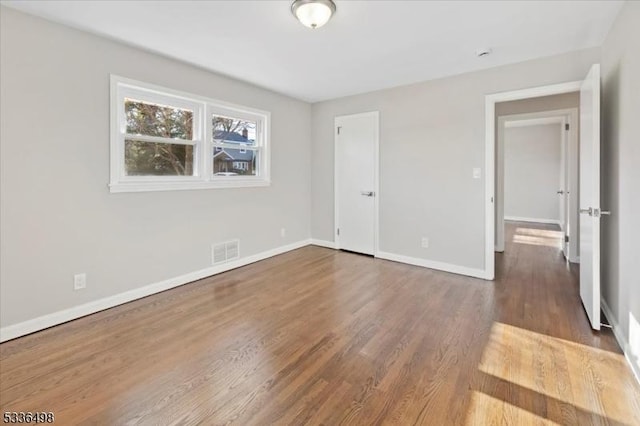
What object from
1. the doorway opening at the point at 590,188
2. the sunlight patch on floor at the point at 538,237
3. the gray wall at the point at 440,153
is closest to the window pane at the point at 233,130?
the gray wall at the point at 440,153

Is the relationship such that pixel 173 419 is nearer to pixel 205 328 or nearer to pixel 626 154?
pixel 205 328

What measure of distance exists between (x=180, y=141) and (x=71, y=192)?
3.89 ft

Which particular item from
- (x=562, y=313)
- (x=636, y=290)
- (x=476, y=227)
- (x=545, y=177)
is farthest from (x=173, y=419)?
(x=545, y=177)

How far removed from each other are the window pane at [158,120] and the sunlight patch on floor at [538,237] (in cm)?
589

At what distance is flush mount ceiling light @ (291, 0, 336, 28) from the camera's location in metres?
2.24

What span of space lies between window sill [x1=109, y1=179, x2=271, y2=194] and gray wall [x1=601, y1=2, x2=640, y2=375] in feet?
12.4

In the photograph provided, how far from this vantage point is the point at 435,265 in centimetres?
416

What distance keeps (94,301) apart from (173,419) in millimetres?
1846

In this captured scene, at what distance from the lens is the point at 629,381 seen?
6.11 ft

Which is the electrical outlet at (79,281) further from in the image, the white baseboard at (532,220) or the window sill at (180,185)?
the white baseboard at (532,220)

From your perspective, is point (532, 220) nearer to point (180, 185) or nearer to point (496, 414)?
point (496, 414)

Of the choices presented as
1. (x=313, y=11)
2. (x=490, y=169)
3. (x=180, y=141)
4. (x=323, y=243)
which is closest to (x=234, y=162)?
(x=180, y=141)

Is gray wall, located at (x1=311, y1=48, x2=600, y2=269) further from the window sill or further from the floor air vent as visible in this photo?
the floor air vent

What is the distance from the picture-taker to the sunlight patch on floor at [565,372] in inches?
66.3
